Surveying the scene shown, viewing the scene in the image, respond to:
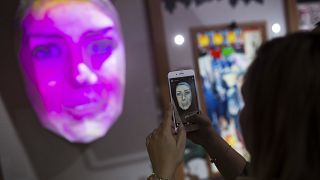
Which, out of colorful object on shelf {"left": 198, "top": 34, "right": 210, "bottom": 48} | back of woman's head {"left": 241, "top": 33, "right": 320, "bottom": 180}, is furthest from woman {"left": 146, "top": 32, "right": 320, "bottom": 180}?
colorful object on shelf {"left": 198, "top": 34, "right": 210, "bottom": 48}

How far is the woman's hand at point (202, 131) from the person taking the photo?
2.53 feet

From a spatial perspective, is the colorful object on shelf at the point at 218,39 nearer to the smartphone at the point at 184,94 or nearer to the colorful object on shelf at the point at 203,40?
the colorful object on shelf at the point at 203,40

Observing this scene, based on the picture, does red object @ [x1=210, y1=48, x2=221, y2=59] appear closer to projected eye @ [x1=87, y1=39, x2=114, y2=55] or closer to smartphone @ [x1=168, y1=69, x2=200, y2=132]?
projected eye @ [x1=87, y1=39, x2=114, y2=55]

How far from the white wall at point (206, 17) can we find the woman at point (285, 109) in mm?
931

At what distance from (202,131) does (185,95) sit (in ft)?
0.31

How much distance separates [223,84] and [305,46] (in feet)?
3.52

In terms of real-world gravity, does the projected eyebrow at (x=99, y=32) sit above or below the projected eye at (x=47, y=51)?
above

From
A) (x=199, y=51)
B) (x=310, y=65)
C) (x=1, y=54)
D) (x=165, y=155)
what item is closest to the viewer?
(x=310, y=65)

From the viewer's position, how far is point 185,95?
2.69ft

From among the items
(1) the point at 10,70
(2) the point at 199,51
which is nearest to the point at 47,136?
(1) the point at 10,70

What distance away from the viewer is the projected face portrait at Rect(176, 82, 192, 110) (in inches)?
31.8

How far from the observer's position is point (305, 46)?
439 mm

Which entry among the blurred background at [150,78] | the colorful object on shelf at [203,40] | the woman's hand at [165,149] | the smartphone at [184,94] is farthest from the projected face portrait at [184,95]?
the colorful object on shelf at [203,40]

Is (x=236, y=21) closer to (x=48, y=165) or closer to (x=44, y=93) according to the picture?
(x=44, y=93)
